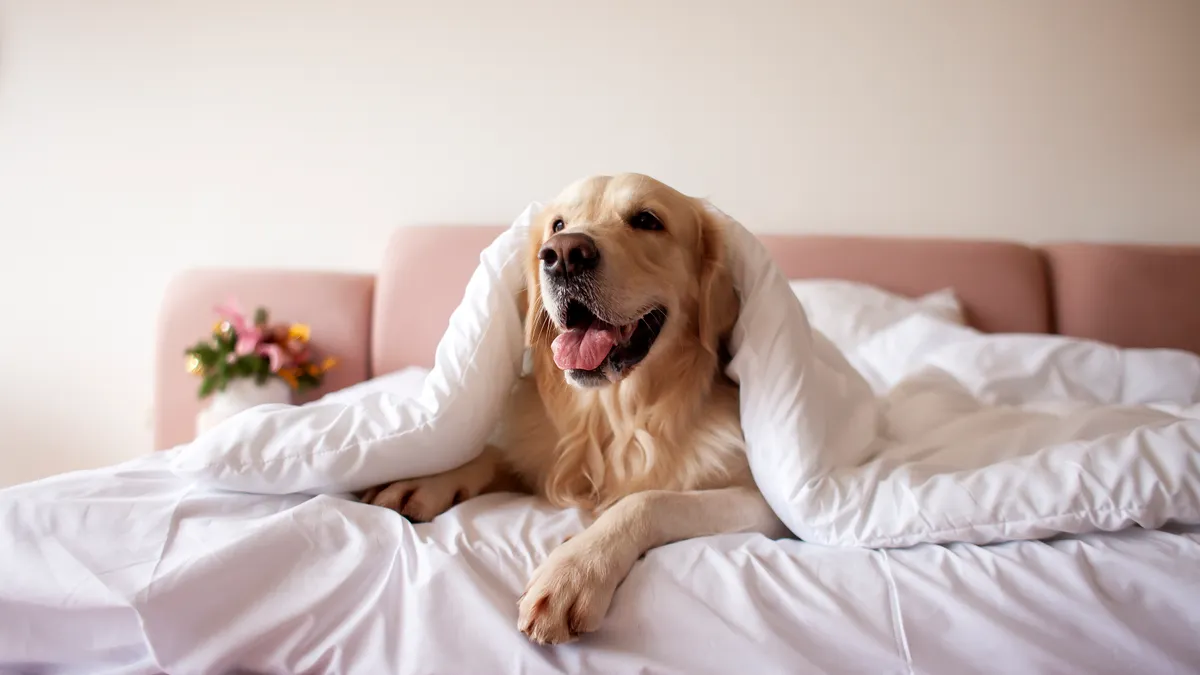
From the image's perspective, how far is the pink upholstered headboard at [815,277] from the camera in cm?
222

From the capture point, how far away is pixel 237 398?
220 centimetres

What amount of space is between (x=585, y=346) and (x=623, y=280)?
0.13 metres

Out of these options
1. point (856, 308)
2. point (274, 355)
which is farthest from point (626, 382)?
point (274, 355)

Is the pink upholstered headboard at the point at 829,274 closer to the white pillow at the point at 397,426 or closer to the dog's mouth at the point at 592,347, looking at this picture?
the white pillow at the point at 397,426

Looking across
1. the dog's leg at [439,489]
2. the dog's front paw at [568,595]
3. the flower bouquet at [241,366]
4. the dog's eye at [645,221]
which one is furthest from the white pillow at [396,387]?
the dog's front paw at [568,595]

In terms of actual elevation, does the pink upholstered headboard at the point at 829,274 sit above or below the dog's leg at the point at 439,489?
above

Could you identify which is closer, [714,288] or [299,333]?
[714,288]

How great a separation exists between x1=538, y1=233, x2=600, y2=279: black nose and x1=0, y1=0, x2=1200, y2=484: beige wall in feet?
5.01

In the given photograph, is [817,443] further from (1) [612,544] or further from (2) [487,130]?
(2) [487,130]

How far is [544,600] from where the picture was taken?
2.71ft

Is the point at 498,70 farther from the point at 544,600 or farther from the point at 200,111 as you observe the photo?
the point at 544,600

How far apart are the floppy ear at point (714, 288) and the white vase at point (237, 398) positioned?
5.04 feet

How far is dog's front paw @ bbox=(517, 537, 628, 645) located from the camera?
0.81 m

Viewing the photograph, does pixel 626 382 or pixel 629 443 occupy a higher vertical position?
pixel 626 382
